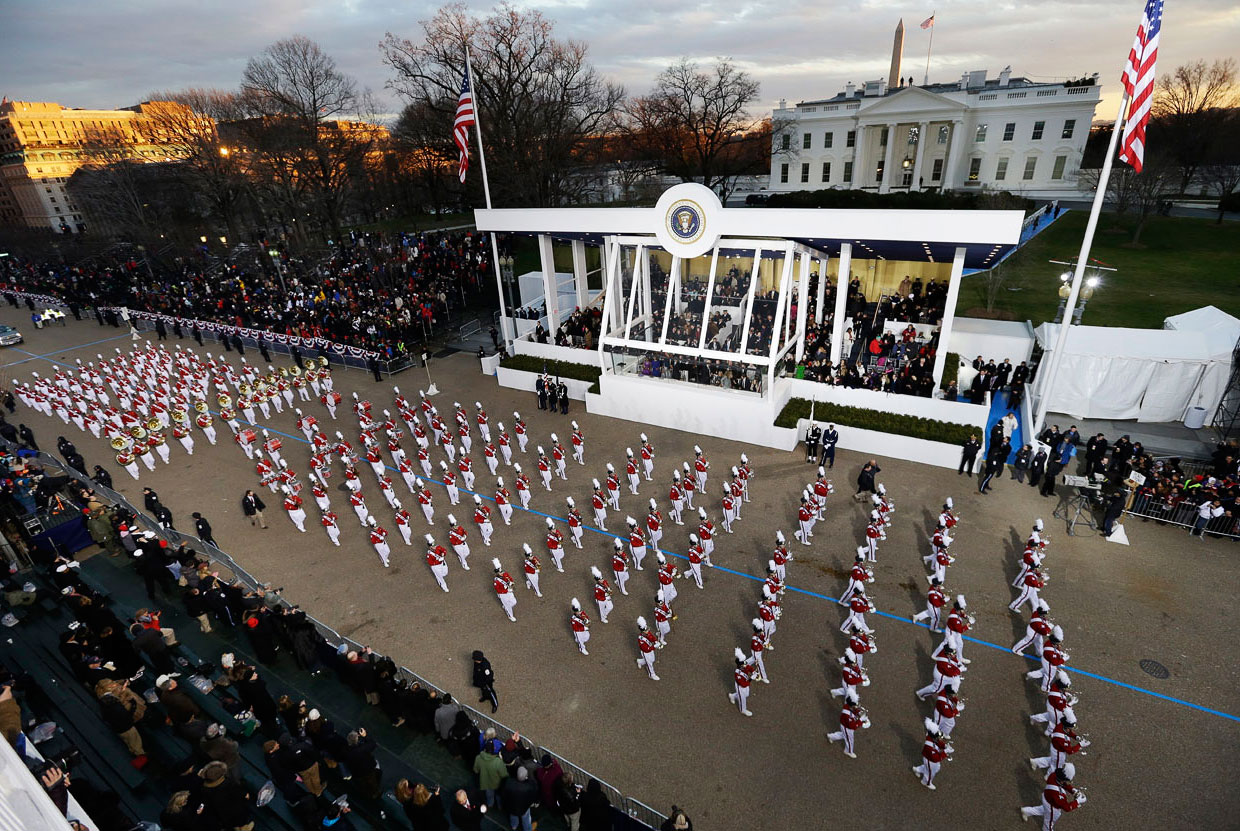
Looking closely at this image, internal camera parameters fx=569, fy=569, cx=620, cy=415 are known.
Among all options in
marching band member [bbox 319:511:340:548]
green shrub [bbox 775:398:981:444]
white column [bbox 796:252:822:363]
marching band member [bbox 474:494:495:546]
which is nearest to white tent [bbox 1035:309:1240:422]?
green shrub [bbox 775:398:981:444]

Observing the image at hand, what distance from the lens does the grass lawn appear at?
26.2m

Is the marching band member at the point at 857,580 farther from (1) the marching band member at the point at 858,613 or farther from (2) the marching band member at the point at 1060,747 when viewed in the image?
(2) the marching band member at the point at 1060,747

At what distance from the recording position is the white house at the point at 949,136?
156 ft

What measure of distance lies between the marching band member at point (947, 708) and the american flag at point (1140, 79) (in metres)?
11.0

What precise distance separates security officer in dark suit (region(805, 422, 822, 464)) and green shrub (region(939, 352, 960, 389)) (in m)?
6.36

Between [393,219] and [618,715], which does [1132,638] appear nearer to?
[618,715]

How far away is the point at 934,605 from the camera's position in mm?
10258

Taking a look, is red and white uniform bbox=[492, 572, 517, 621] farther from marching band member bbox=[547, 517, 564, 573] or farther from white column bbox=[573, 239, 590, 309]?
white column bbox=[573, 239, 590, 309]

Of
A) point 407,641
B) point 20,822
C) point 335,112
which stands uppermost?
point 335,112

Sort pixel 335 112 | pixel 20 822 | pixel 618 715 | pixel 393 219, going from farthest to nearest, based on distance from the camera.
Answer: pixel 393 219, pixel 335 112, pixel 618 715, pixel 20 822

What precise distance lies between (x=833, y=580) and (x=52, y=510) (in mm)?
18067

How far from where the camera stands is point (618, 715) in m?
9.38

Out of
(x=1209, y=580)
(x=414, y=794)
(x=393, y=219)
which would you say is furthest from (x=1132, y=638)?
(x=393, y=219)

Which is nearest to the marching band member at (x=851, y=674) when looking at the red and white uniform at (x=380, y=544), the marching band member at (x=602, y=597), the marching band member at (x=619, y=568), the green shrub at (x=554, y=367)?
the marching band member at (x=602, y=597)
